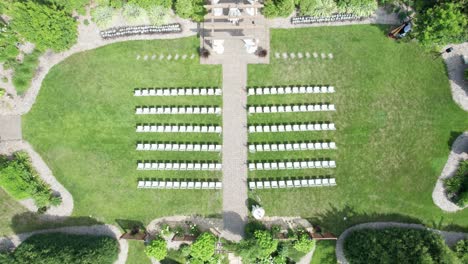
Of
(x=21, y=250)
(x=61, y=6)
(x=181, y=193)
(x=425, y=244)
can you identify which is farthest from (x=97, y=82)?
(x=425, y=244)

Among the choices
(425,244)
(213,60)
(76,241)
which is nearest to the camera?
(425,244)

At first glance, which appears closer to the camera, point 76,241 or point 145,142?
point 76,241

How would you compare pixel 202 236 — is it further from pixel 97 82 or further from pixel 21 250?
pixel 97 82

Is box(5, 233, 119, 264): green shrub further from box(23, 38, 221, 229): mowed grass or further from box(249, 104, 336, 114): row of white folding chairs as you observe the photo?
box(249, 104, 336, 114): row of white folding chairs

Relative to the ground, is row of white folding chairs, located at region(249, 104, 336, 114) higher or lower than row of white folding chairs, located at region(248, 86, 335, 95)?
lower

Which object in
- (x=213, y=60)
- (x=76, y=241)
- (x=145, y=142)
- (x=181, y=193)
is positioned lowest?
(x=76, y=241)

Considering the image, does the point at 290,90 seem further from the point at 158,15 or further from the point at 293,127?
the point at 158,15

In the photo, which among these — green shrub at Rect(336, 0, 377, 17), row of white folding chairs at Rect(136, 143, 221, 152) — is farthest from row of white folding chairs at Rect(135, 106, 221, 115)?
green shrub at Rect(336, 0, 377, 17)
